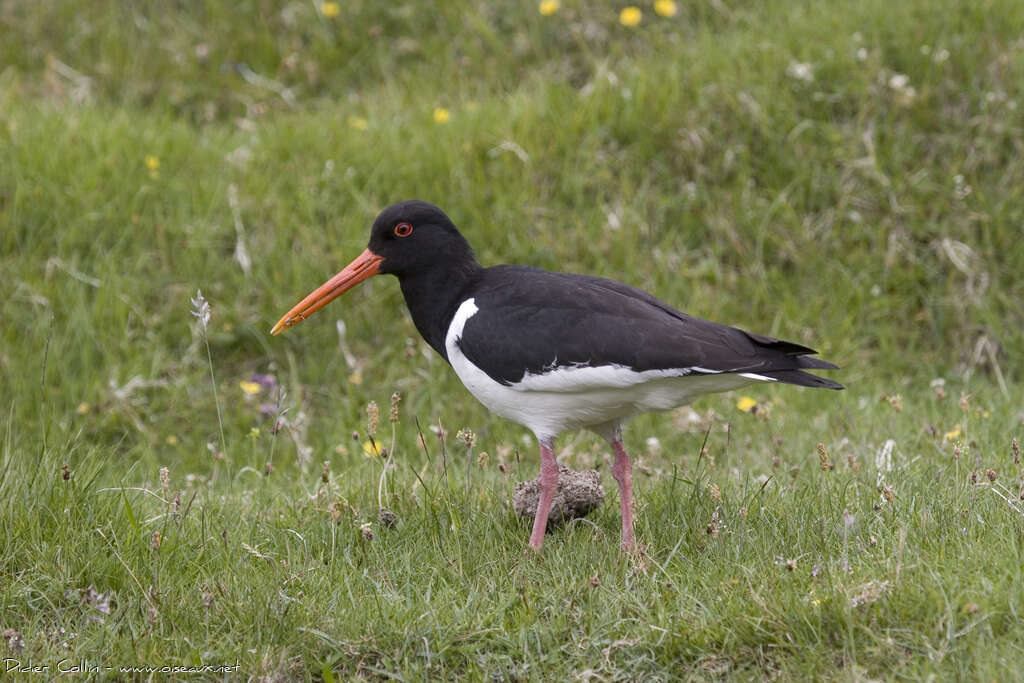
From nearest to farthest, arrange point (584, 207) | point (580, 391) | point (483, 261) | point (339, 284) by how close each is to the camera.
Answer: point (580, 391) < point (339, 284) < point (483, 261) < point (584, 207)

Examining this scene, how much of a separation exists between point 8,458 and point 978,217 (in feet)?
17.4

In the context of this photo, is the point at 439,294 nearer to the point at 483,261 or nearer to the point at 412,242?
the point at 412,242

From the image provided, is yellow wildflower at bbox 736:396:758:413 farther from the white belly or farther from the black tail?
the black tail

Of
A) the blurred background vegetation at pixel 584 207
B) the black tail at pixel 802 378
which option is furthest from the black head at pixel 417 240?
the blurred background vegetation at pixel 584 207

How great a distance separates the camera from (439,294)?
484 centimetres

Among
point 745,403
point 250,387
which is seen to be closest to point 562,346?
point 745,403

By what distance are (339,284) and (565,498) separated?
133 cm

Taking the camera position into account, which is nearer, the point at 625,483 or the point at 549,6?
the point at 625,483

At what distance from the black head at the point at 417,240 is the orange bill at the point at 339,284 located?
0.07m

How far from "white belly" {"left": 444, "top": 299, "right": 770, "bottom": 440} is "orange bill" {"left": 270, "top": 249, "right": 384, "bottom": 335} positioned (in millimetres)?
525

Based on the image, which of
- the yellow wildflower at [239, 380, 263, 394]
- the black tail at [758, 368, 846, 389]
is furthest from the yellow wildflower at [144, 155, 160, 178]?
the black tail at [758, 368, 846, 389]

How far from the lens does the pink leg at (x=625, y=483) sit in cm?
432

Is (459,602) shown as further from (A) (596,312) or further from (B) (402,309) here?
(B) (402,309)

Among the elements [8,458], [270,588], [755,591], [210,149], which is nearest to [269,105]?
[210,149]
